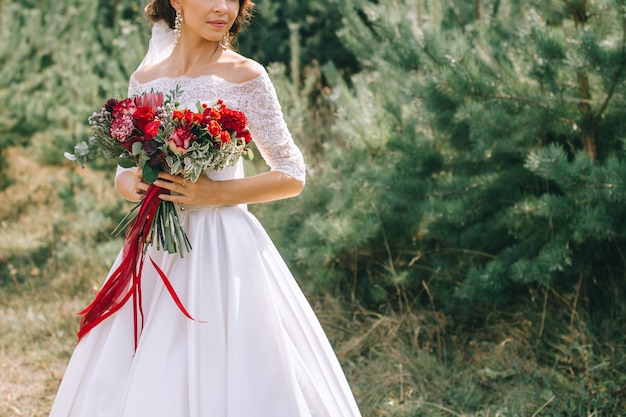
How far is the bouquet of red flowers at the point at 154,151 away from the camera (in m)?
1.98

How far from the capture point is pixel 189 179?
85.7 inches

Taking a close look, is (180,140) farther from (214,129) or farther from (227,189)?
(227,189)

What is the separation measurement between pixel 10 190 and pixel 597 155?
5.83m

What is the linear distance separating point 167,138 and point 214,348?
623 millimetres

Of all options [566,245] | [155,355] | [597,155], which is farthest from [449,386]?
[155,355]

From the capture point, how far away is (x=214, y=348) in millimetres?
2098

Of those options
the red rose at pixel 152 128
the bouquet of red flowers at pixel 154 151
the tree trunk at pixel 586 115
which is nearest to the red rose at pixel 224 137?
the bouquet of red flowers at pixel 154 151

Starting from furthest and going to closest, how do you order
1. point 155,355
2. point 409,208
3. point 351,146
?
1. point 351,146
2. point 409,208
3. point 155,355

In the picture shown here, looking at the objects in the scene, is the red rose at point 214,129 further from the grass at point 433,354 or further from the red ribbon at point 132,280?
the grass at point 433,354

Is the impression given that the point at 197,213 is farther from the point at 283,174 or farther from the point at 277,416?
the point at 277,416

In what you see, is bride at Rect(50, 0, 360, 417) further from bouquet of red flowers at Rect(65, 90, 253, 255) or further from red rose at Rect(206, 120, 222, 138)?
red rose at Rect(206, 120, 222, 138)

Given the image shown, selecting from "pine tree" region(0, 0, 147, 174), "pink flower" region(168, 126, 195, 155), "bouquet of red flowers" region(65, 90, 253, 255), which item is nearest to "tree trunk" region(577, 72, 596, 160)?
"bouquet of red flowers" region(65, 90, 253, 255)

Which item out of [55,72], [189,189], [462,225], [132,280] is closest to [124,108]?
[189,189]

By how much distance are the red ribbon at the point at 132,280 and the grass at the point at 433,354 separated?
1.52m
